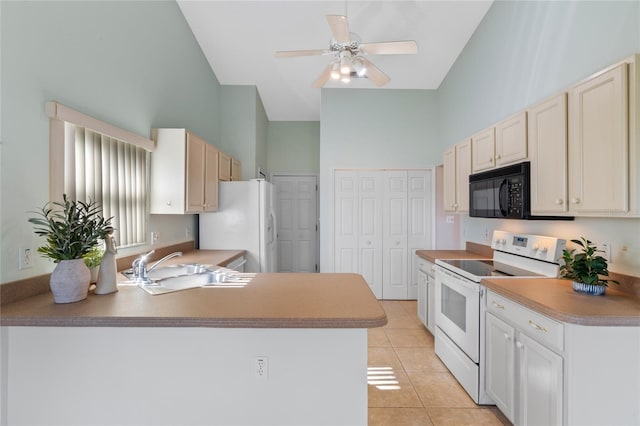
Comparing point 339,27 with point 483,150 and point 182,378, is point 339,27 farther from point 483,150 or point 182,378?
point 182,378

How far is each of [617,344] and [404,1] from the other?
10.8ft

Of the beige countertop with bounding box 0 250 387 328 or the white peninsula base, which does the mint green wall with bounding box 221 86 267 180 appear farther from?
the white peninsula base

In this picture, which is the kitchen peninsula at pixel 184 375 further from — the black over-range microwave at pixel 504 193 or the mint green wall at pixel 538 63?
the mint green wall at pixel 538 63

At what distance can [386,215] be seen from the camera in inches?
176

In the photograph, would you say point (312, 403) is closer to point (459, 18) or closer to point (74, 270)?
point (74, 270)

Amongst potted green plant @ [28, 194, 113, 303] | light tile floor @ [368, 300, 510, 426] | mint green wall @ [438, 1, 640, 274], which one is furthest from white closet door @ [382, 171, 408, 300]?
potted green plant @ [28, 194, 113, 303]

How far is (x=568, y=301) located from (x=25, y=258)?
2830 millimetres

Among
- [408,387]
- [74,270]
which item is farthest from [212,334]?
[408,387]

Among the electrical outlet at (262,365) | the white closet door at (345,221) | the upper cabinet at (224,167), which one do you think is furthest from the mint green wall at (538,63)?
the upper cabinet at (224,167)

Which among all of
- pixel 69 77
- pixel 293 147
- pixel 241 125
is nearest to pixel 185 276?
pixel 69 77

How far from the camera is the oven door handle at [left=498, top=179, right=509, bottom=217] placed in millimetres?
2293

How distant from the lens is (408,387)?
2.35 metres

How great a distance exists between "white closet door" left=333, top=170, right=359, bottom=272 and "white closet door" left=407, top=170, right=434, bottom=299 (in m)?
0.80

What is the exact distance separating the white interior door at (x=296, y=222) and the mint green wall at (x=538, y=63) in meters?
2.73
